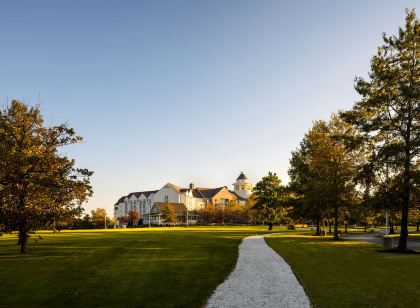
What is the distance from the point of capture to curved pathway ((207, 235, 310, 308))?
1130 cm

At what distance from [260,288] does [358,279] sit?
4.83m

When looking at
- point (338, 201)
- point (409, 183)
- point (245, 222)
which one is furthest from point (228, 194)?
point (409, 183)

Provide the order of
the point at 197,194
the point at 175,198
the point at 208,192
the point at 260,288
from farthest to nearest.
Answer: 1. the point at 208,192
2. the point at 197,194
3. the point at 175,198
4. the point at 260,288

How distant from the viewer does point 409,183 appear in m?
25.9

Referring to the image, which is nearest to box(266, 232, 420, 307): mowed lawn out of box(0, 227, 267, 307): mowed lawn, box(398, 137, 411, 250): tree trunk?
box(0, 227, 267, 307): mowed lawn

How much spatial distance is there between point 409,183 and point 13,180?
87.6ft

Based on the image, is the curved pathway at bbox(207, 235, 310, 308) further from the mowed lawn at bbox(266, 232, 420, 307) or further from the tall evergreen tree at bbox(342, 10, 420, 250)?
the tall evergreen tree at bbox(342, 10, 420, 250)

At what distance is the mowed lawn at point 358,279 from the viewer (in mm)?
11828

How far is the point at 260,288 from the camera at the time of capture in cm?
1325

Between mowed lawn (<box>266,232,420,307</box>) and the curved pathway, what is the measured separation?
497mm

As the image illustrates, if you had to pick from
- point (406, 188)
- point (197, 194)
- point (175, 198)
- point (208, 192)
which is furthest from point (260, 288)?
point (208, 192)

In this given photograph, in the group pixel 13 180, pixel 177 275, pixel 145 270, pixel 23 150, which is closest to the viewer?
pixel 177 275

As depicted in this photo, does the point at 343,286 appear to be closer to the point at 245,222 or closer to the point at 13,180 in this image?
the point at 13,180

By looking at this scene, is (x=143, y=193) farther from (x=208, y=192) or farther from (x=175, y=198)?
(x=208, y=192)
